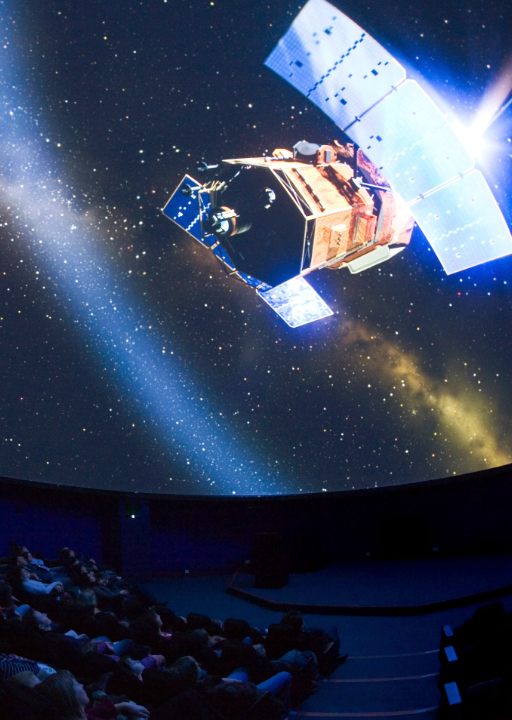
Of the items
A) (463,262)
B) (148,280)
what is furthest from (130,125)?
(463,262)

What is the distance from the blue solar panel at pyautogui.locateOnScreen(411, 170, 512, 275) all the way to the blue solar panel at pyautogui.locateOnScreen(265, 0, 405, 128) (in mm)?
1533

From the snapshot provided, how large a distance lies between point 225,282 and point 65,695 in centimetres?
804

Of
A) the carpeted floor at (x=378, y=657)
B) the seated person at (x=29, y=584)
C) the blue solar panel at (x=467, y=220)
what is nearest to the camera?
the carpeted floor at (x=378, y=657)

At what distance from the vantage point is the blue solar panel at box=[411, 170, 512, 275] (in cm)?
678

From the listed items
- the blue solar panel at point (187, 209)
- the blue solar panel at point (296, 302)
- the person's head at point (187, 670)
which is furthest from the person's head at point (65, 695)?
the blue solar panel at point (296, 302)

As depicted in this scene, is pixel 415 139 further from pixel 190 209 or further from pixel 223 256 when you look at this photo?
pixel 190 209

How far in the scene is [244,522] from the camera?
38.9 feet

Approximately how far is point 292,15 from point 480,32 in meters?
2.47

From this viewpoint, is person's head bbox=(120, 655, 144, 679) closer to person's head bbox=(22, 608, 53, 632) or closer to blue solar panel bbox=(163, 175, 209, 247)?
person's head bbox=(22, 608, 53, 632)

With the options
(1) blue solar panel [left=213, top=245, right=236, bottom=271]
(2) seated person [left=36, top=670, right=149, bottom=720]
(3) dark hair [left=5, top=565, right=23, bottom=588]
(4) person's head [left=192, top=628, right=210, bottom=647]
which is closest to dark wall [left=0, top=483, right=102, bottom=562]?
(3) dark hair [left=5, top=565, right=23, bottom=588]

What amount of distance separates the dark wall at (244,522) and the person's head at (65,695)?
7055mm

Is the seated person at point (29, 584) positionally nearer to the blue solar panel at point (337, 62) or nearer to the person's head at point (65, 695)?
the person's head at point (65, 695)

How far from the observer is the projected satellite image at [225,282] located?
7.19 meters

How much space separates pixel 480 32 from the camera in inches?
262
